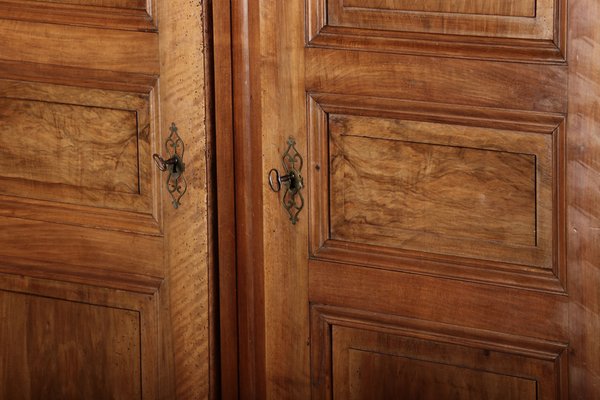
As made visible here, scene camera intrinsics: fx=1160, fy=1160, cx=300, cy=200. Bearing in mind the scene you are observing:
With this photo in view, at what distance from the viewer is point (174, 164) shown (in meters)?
1.73

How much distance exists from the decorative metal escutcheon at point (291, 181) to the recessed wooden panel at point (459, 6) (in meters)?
0.23

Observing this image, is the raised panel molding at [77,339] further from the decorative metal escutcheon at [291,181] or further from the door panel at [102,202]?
the decorative metal escutcheon at [291,181]

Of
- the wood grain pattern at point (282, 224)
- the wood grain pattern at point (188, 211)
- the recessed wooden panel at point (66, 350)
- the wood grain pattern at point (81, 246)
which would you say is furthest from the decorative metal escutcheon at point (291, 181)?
the recessed wooden panel at point (66, 350)

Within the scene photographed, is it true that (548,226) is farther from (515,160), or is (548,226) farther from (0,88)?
(0,88)

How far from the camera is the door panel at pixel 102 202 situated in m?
1.72

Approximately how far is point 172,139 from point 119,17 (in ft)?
0.65

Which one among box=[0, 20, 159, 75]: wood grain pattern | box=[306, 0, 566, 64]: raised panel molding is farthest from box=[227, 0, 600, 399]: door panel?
box=[0, 20, 159, 75]: wood grain pattern

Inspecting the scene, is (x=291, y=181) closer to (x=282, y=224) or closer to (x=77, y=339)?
(x=282, y=224)

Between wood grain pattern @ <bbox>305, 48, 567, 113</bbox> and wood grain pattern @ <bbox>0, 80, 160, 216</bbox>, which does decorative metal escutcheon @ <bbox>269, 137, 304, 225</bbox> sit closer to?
wood grain pattern @ <bbox>305, 48, 567, 113</bbox>

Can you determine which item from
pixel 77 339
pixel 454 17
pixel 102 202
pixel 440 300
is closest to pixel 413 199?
pixel 440 300

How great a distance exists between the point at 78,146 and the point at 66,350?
0.34 m

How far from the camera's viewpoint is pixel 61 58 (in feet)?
5.82

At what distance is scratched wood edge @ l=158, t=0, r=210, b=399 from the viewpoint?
5.51ft

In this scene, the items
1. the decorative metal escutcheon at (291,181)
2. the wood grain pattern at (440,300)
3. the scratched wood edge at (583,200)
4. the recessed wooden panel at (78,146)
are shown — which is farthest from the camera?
the recessed wooden panel at (78,146)
